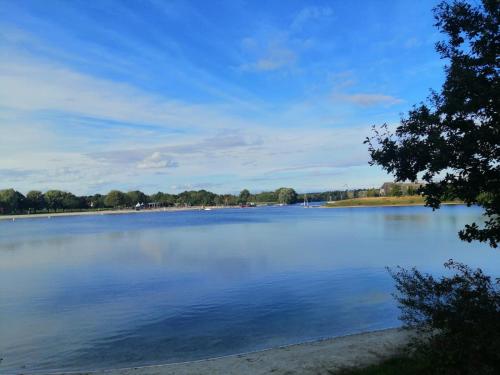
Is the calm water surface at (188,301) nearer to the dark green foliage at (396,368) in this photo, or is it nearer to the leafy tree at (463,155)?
the dark green foliage at (396,368)

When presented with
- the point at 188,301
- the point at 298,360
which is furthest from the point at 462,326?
the point at 188,301

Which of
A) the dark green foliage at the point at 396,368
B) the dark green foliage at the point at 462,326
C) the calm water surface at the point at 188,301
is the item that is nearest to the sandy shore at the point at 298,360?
the dark green foliage at the point at 396,368

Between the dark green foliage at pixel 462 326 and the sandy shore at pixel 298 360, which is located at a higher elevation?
the dark green foliage at pixel 462 326

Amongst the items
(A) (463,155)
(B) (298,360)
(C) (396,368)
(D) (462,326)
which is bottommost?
(B) (298,360)

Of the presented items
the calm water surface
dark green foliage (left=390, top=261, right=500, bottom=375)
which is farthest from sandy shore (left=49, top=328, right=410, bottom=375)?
dark green foliage (left=390, top=261, right=500, bottom=375)

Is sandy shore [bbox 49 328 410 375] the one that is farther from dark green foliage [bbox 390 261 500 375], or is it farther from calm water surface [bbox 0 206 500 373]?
dark green foliage [bbox 390 261 500 375]

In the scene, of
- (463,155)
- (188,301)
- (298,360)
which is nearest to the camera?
(463,155)

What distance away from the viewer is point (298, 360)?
13023mm

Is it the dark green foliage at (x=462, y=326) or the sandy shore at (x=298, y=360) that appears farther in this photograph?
the sandy shore at (x=298, y=360)

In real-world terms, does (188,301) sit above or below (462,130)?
below

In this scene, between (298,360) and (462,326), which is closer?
(462,326)

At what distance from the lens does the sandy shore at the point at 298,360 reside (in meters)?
12.2

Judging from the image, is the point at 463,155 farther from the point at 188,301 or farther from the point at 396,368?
the point at 188,301

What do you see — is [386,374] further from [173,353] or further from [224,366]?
[173,353]
